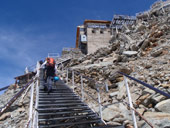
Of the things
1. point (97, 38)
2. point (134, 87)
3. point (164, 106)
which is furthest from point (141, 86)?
point (97, 38)

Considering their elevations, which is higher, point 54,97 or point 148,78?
point 148,78

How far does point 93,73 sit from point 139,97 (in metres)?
5.33

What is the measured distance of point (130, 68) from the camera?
845 cm

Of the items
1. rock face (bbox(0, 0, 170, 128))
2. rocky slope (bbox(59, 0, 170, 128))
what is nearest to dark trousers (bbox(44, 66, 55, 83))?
rock face (bbox(0, 0, 170, 128))

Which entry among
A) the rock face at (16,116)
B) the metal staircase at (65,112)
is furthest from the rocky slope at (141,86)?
the rock face at (16,116)

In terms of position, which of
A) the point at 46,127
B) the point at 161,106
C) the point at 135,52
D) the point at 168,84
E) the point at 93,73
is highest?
the point at 135,52

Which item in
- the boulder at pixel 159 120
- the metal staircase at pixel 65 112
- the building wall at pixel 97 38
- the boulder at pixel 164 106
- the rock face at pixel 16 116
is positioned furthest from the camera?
the building wall at pixel 97 38

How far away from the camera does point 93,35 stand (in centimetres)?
3238

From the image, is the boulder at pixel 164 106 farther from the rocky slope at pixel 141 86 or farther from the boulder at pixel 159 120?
the boulder at pixel 159 120

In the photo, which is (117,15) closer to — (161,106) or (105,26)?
(105,26)

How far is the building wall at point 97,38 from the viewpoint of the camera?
31.4 metres

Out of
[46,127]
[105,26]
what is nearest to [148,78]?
[46,127]

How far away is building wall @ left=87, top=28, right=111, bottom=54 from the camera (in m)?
31.4

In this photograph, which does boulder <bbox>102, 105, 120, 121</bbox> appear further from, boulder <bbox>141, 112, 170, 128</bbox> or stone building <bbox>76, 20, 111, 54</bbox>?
stone building <bbox>76, 20, 111, 54</bbox>
